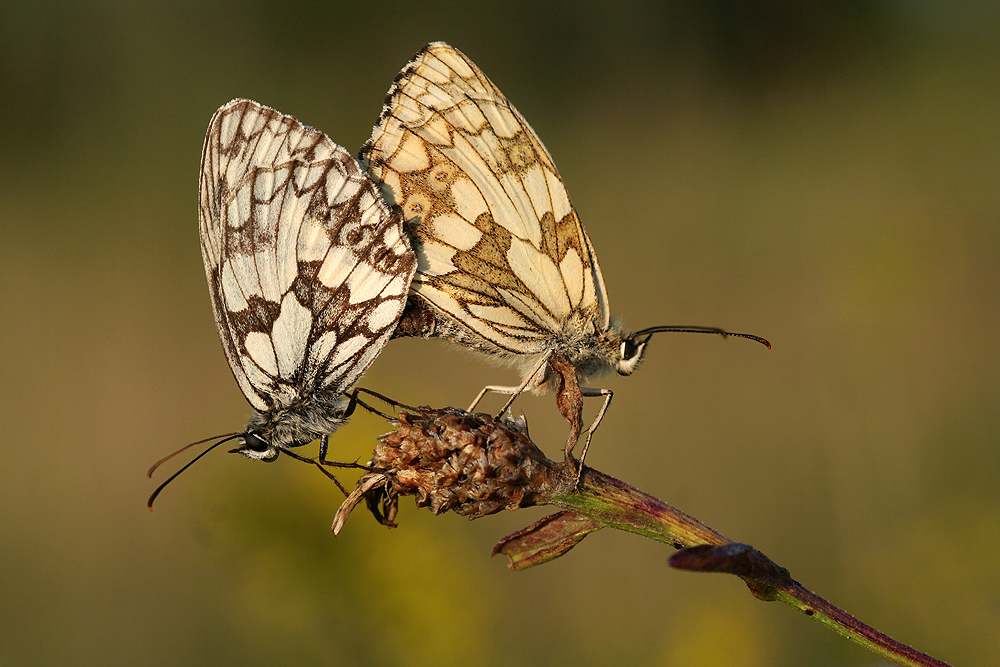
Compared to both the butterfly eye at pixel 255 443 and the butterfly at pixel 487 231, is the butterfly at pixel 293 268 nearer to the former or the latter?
the butterfly eye at pixel 255 443

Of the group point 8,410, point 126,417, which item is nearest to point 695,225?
point 126,417

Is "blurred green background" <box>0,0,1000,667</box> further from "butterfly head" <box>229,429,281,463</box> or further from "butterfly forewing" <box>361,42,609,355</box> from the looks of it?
"butterfly head" <box>229,429,281,463</box>

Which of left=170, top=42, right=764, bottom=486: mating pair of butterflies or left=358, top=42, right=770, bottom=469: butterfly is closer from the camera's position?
left=170, top=42, right=764, bottom=486: mating pair of butterflies

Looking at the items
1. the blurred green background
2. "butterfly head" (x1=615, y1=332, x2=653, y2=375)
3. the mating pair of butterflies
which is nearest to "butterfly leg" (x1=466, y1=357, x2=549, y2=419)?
the mating pair of butterflies

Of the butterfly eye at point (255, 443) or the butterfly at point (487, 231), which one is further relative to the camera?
the butterfly at point (487, 231)

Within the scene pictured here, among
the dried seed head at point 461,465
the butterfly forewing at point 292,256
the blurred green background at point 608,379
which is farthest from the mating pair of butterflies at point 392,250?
the dried seed head at point 461,465

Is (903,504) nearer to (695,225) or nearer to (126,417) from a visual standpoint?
(695,225)
